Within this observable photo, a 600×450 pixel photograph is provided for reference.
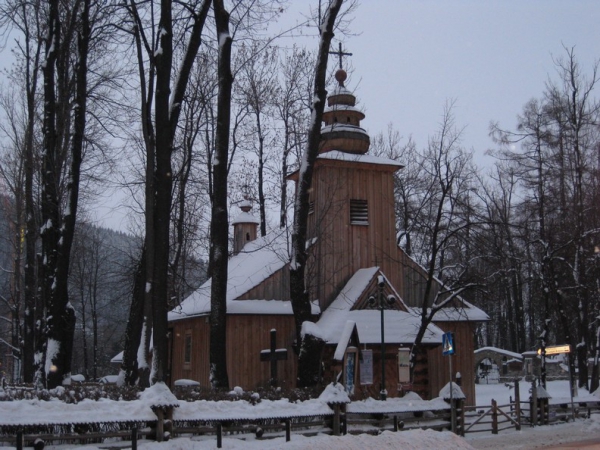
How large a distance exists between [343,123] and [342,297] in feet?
23.6

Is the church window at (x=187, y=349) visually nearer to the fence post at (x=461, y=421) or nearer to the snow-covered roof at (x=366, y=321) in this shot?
the snow-covered roof at (x=366, y=321)

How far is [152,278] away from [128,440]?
4312 mm

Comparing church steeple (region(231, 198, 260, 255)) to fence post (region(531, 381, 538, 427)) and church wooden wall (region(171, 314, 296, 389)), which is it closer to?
church wooden wall (region(171, 314, 296, 389))

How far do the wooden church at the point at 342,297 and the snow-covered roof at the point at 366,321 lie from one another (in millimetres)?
38

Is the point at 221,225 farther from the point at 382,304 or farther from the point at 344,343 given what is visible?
the point at 382,304

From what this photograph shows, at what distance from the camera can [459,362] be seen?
26734mm

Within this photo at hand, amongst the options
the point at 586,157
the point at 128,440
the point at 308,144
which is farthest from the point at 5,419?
the point at 586,157

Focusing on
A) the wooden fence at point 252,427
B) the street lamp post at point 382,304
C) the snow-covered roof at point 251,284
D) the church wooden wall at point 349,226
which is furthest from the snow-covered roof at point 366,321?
the wooden fence at point 252,427

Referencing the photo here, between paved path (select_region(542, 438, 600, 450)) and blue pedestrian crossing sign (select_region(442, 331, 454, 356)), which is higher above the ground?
Result: blue pedestrian crossing sign (select_region(442, 331, 454, 356))

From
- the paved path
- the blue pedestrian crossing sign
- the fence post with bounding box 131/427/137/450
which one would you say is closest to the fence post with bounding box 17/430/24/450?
the fence post with bounding box 131/427/137/450

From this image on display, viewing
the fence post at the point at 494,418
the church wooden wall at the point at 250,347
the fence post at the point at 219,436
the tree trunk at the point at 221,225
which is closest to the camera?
the fence post at the point at 219,436

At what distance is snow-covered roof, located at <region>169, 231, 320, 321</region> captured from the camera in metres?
24.3

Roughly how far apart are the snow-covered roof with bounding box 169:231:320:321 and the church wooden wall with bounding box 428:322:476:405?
4904 millimetres

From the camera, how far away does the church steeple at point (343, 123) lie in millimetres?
27375
